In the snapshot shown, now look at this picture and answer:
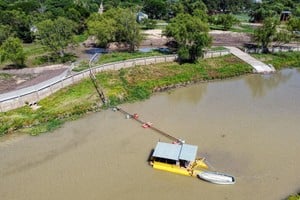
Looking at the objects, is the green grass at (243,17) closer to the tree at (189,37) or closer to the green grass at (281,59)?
the green grass at (281,59)

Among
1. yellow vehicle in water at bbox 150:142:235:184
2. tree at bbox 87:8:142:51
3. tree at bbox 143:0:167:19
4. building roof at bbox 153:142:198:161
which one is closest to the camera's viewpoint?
yellow vehicle in water at bbox 150:142:235:184

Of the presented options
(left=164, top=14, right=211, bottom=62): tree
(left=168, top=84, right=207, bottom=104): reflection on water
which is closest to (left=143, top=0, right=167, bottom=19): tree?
(left=164, top=14, right=211, bottom=62): tree

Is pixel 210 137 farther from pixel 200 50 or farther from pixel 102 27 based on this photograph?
pixel 102 27

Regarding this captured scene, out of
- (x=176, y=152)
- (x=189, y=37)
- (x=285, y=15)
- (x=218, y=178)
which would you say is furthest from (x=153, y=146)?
(x=285, y=15)

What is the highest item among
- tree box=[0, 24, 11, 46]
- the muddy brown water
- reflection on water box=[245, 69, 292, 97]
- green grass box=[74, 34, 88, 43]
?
tree box=[0, 24, 11, 46]

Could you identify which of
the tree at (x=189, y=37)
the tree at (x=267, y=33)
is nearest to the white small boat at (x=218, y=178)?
the tree at (x=189, y=37)

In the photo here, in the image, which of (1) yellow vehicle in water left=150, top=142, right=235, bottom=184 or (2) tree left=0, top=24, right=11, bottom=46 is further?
(2) tree left=0, top=24, right=11, bottom=46

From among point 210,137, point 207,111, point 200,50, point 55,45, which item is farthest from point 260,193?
point 55,45

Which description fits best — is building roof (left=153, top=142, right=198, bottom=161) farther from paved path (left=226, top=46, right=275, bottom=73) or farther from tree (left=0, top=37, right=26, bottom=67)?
tree (left=0, top=37, right=26, bottom=67)
